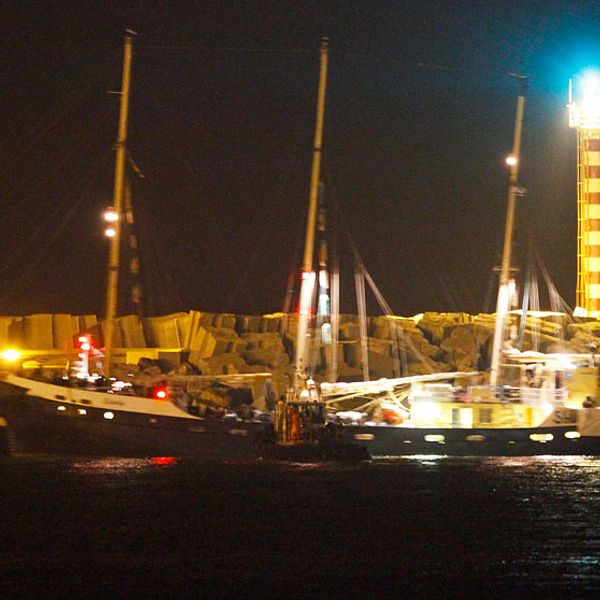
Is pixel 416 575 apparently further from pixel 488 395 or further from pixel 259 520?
pixel 488 395

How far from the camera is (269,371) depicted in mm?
54781

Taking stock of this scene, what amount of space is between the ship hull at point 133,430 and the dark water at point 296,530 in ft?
2.39

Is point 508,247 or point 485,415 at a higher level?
point 508,247

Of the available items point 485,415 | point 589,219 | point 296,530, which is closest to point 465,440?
point 485,415

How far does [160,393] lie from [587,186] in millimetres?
24467

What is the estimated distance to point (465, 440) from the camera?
37.2m

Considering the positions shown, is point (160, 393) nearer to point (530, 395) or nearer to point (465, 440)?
point (465, 440)

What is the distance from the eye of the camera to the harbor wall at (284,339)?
56.2 metres

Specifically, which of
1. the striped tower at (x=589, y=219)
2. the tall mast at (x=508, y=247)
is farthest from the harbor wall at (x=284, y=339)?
the tall mast at (x=508, y=247)

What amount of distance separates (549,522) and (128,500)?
948 centimetres

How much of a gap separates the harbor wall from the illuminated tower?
62.1 inches

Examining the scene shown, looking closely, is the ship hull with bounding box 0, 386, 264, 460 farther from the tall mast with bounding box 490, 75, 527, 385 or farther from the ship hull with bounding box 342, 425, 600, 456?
the tall mast with bounding box 490, 75, 527, 385

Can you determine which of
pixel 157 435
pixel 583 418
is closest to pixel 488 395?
pixel 583 418

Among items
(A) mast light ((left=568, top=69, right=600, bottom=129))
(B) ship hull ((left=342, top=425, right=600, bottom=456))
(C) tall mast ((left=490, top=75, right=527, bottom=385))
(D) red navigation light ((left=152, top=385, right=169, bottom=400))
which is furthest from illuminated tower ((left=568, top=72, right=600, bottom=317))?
(D) red navigation light ((left=152, top=385, right=169, bottom=400))
